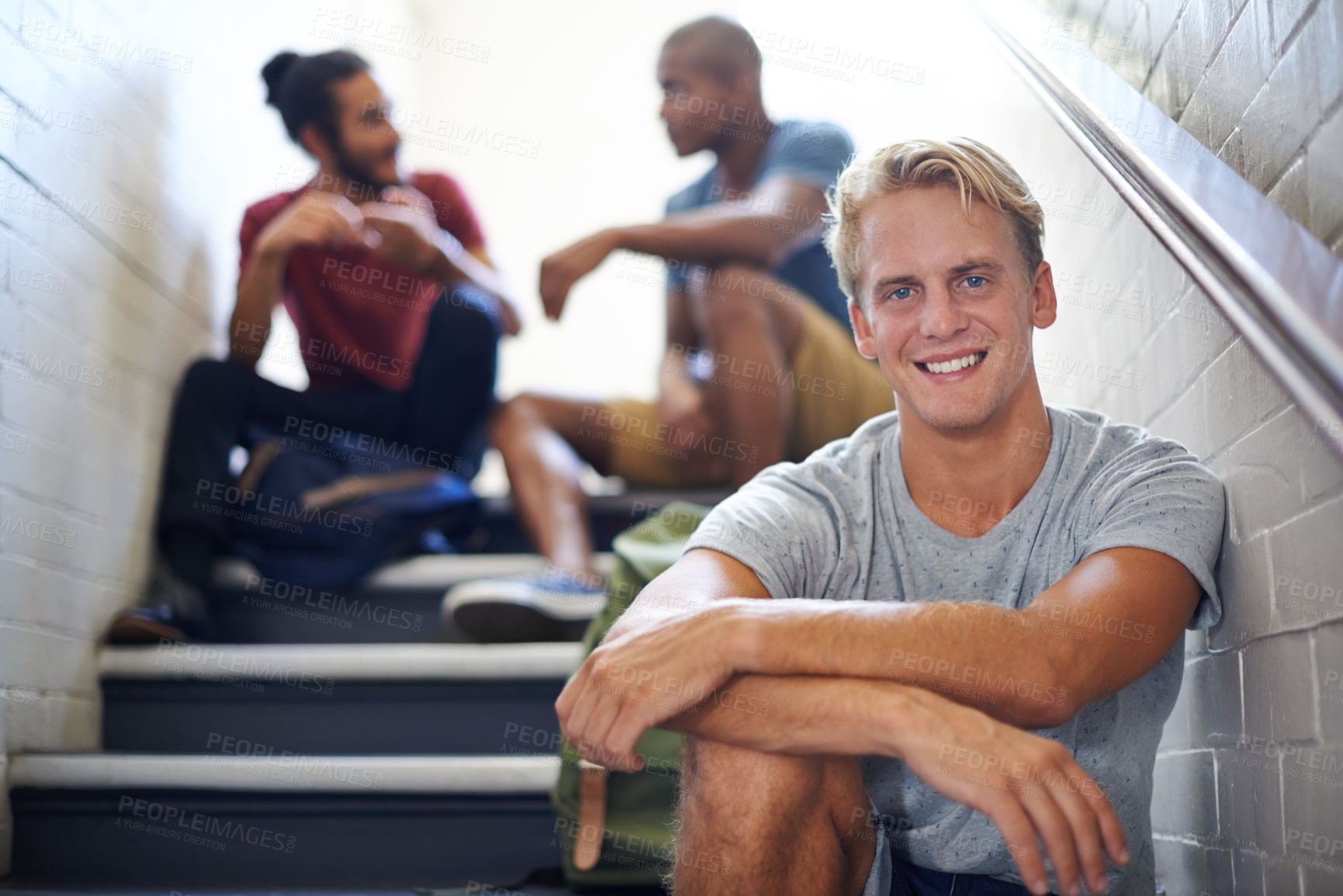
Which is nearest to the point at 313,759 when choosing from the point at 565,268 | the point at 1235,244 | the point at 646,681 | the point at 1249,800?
the point at 646,681

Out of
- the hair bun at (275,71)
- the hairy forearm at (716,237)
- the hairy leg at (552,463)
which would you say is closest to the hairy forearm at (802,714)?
the hairy leg at (552,463)

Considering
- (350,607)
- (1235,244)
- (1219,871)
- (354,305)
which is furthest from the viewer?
(354,305)

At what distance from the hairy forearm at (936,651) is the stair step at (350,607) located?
0.98 meters

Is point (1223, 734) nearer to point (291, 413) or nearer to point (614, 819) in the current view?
point (614, 819)

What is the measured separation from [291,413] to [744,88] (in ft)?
4.04

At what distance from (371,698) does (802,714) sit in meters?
0.91

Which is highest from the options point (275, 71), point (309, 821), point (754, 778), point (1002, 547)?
point (275, 71)

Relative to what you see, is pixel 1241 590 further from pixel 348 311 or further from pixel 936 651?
pixel 348 311

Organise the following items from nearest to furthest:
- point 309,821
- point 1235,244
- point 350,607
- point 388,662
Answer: point 1235,244 → point 309,821 → point 388,662 → point 350,607

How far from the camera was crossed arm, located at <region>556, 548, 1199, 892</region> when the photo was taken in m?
0.85

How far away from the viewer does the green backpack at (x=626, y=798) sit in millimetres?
1285

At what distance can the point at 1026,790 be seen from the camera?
81cm

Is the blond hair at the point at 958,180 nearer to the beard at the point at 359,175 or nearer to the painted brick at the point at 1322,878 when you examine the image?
the painted brick at the point at 1322,878

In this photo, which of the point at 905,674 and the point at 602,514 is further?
the point at 602,514
